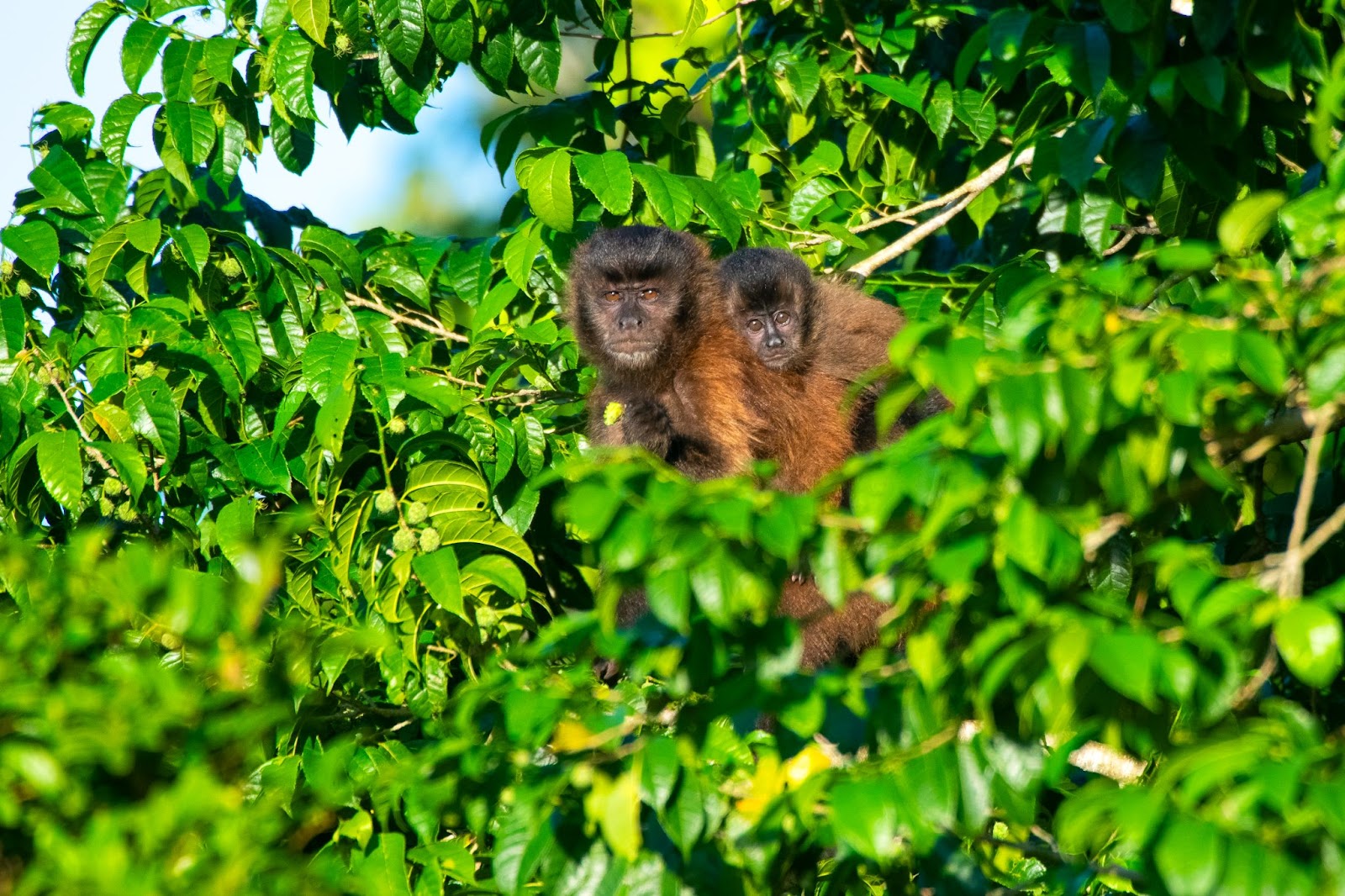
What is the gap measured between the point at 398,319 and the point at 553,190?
999mm

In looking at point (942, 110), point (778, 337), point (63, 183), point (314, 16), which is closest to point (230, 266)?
point (63, 183)

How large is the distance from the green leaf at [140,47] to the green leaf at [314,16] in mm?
469

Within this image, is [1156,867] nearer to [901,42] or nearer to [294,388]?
[294,388]

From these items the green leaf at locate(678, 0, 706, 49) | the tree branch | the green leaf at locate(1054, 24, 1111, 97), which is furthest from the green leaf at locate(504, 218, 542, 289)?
the tree branch

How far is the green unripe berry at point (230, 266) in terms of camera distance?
14.2 feet

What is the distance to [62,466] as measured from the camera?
12.5 feet

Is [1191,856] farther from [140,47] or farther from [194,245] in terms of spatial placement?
[140,47]

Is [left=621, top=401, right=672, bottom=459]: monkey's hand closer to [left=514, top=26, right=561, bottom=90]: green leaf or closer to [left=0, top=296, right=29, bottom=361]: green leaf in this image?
[left=514, top=26, right=561, bottom=90]: green leaf

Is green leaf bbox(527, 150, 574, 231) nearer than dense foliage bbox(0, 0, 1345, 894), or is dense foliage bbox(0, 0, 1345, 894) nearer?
dense foliage bbox(0, 0, 1345, 894)

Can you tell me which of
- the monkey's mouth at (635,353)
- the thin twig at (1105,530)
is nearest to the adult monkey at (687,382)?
the monkey's mouth at (635,353)

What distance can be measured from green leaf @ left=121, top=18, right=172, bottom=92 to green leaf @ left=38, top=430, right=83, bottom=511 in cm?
122

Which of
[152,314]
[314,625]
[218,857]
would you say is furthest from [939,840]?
[152,314]

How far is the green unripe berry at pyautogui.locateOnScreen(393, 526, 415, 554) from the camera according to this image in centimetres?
383

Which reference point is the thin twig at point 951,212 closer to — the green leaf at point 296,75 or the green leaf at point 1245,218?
the green leaf at point 296,75
